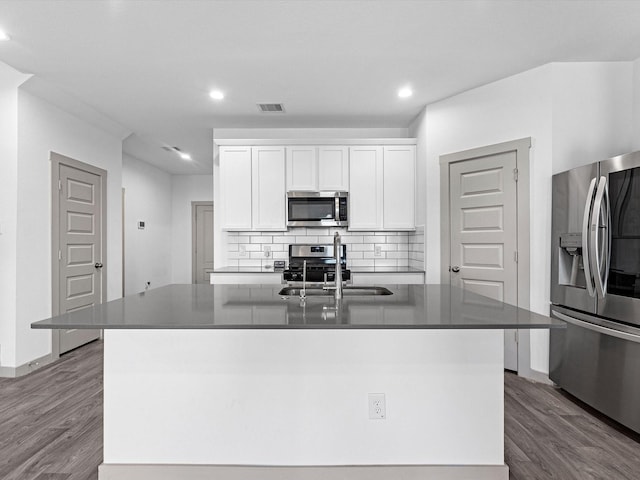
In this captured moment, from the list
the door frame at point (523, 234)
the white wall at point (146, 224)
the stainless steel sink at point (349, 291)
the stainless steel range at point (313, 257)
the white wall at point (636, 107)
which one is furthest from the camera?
the white wall at point (146, 224)

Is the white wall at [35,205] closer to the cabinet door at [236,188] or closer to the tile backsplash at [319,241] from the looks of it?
the cabinet door at [236,188]

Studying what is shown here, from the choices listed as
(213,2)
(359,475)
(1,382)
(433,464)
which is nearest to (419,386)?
(433,464)

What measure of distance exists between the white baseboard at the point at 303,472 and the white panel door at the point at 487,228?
1.96 meters

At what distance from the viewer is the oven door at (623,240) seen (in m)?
2.29

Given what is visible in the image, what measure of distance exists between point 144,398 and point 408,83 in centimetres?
321

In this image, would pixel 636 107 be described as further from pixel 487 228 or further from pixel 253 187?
pixel 253 187

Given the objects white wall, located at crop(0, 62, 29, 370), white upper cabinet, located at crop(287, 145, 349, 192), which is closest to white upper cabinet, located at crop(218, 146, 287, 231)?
white upper cabinet, located at crop(287, 145, 349, 192)

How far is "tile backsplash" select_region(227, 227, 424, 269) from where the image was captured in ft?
15.3

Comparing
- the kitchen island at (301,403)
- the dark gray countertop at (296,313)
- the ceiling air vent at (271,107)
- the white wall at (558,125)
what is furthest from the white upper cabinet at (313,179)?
the kitchen island at (301,403)

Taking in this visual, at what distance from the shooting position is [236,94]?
12.1ft

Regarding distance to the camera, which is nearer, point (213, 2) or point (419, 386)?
point (419, 386)

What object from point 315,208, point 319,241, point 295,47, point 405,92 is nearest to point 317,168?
point 315,208

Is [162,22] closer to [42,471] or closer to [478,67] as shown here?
[478,67]

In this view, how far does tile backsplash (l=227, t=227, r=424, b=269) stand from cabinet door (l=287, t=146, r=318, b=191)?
1.87 feet
